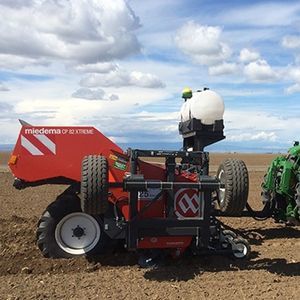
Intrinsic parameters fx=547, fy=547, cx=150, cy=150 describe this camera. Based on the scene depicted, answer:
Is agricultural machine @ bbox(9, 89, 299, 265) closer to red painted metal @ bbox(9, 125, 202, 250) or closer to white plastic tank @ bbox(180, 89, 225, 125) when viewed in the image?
red painted metal @ bbox(9, 125, 202, 250)

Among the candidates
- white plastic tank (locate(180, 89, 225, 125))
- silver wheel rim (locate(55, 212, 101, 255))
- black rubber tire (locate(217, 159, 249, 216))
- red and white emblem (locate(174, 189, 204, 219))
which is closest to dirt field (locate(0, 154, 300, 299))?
silver wheel rim (locate(55, 212, 101, 255))

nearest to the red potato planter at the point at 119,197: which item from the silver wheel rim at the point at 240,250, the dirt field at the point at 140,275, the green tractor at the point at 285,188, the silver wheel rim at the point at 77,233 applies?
the silver wheel rim at the point at 77,233

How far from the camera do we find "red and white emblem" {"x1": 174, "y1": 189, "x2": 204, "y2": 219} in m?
7.04

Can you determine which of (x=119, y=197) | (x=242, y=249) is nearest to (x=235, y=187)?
(x=242, y=249)

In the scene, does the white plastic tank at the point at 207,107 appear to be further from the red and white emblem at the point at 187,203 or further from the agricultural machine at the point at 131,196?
the red and white emblem at the point at 187,203

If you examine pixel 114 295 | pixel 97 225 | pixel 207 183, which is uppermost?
pixel 207 183

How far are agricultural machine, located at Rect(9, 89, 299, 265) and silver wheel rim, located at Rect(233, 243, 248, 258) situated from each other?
0.04 feet

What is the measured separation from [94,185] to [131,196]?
2.12ft

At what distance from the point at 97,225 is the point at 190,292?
1.76 m

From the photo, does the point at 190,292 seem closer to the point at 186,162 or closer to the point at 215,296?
the point at 215,296

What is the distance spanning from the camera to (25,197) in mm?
15383

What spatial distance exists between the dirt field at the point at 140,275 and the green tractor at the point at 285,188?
20.8 inches

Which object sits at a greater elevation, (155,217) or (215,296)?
(155,217)

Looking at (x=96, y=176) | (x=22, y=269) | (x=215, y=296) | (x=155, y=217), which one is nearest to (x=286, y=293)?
(x=215, y=296)
